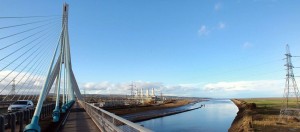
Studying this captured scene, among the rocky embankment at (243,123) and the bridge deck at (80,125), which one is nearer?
the bridge deck at (80,125)

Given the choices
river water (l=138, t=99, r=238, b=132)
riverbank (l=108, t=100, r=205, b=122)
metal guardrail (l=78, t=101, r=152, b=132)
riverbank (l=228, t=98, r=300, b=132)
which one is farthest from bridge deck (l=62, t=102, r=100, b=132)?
riverbank (l=108, t=100, r=205, b=122)

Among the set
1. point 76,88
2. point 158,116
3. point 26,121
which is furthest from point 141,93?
point 26,121

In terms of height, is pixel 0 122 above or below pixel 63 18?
below

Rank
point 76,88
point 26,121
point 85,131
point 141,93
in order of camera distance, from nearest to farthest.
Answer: point 85,131, point 26,121, point 76,88, point 141,93

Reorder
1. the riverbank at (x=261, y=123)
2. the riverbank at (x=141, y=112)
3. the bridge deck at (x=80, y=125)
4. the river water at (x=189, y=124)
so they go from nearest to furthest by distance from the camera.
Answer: the bridge deck at (x=80, y=125) → the riverbank at (x=261, y=123) → the river water at (x=189, y=124) → the riverbank at (x=141, y=112)

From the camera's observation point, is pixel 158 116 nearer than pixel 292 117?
No

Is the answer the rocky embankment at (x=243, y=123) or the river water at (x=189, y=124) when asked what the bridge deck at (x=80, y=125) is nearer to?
the rocky embankment at (x=243, y=123)

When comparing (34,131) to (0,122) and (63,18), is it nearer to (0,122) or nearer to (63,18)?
(0,122)

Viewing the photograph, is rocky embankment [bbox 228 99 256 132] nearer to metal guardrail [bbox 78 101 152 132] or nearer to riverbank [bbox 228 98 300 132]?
riverbank [bbox 228 98 300 132]

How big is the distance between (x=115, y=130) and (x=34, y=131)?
9.91 ft

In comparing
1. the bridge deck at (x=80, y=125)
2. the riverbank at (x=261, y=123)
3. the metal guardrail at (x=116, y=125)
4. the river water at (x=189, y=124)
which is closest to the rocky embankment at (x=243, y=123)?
the riverbank at (x=261, y=123)

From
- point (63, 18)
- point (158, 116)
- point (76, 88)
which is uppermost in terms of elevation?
point (63, 18)

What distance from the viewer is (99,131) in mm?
16047

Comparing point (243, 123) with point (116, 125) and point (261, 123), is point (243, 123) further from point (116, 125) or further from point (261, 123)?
point (116, 125)
